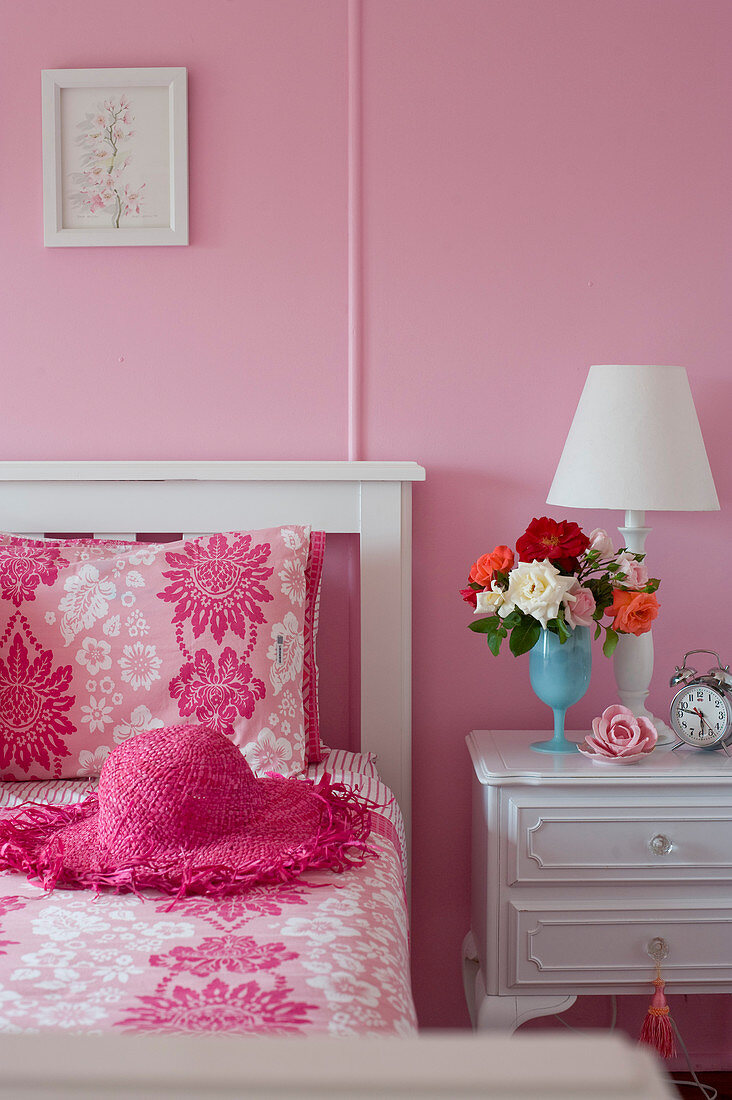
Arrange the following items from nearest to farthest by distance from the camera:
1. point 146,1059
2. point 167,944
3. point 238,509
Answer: point 146,1059, point 167,944, point 238,509

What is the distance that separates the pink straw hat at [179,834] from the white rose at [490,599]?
1.52 feet

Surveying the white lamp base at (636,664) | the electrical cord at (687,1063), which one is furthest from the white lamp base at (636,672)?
the electrical cord at (687,1063)

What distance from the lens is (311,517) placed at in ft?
6.08

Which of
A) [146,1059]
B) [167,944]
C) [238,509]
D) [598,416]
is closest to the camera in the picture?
[146,1059]

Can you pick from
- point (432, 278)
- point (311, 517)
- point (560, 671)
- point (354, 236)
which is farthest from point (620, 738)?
point (354, 236)

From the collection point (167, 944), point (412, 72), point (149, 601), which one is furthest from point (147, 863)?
point (412, 72)

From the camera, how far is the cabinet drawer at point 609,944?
157 centimetres

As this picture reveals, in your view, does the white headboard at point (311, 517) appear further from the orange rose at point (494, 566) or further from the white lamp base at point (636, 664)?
the white lamp base at point (636, 664)

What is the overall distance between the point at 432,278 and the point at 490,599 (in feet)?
2.17

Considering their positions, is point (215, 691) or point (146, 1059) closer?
point (146, 1059)

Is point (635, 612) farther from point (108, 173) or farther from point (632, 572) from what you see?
point (108, 173)

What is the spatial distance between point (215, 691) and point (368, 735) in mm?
391

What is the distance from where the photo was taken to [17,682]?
1590 mm

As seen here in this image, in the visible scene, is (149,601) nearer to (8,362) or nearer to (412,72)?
(8,362)
